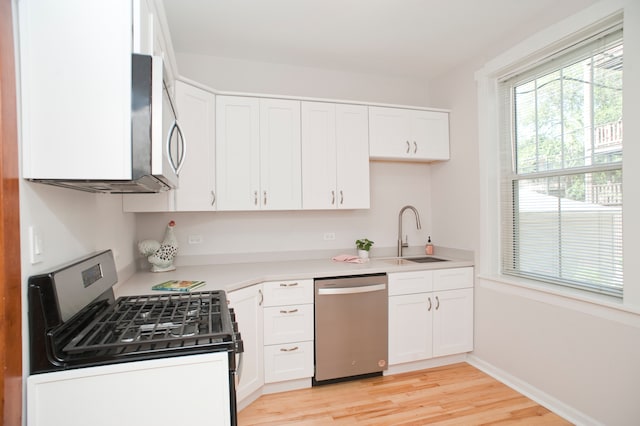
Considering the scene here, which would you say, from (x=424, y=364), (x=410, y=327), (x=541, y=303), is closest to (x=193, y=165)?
(x=410, y=327)

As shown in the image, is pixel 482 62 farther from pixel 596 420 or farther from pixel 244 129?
pixel 596 420

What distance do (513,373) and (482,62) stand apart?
99.1 inches

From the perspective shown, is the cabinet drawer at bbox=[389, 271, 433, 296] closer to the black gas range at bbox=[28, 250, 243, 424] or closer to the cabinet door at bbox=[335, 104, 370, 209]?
the cabinet door at bbox=[335, 104, 370, 209]

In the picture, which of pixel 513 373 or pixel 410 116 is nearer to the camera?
pixel 513 373

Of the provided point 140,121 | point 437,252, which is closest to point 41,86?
point 140,121

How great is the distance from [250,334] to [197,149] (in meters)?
1.38

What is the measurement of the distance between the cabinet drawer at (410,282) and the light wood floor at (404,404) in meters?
0.70

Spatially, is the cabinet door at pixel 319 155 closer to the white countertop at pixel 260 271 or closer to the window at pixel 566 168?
the white countertop at pixel 260 271

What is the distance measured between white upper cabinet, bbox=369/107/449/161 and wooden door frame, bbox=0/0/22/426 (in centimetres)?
246

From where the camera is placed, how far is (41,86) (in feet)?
3.60

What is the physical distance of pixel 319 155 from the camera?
2893mm

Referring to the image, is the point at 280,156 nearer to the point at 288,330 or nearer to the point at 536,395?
the point at 288,330

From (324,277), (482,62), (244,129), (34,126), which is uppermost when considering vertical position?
(482,62)

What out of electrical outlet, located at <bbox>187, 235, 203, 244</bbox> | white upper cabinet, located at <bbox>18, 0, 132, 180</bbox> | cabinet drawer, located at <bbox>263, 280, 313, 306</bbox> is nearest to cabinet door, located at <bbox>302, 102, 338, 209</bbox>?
cabinet drawer, located at <bbox>263, 280, 313, 306</bbox>
